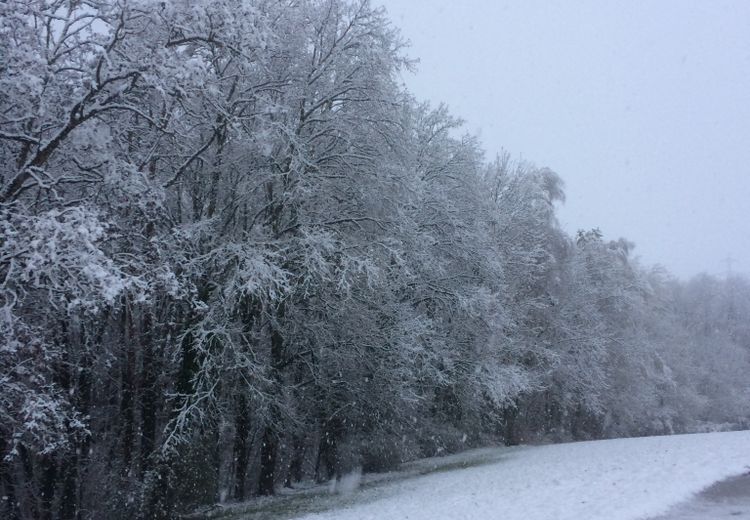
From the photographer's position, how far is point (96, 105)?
404 inches

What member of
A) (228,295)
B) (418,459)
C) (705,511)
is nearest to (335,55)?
(228,295)

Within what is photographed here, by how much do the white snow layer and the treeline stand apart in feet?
9.47

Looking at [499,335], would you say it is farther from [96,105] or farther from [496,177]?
[96,105]

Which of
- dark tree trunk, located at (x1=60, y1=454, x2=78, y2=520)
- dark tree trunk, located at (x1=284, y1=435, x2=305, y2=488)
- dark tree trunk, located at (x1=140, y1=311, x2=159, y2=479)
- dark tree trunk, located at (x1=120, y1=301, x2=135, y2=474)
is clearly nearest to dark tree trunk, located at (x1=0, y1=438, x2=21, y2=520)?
dark tree trunk, located at (x1=60, y1=454, x2=78, y2=520)

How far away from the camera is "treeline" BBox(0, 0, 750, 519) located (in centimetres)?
994

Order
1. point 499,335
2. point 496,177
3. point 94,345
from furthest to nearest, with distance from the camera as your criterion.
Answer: point 496,177, point 499,335, point 94,345

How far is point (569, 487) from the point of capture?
39.6 ft

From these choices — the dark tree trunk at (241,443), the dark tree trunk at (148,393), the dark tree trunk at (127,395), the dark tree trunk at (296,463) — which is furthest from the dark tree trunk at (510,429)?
the dark tree trunk at (127,395)

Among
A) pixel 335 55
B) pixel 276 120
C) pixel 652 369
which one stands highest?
pixel 335 55

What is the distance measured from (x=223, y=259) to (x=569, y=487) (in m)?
8.14

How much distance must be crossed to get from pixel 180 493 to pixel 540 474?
7956mm

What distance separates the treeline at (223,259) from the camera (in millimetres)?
9938

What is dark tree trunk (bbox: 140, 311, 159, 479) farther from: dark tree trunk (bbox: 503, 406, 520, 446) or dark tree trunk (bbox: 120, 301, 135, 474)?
dark tree trunk (bbox: 503, 406, 520, 446)

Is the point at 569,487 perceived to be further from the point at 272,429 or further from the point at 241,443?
the point at 241,443
